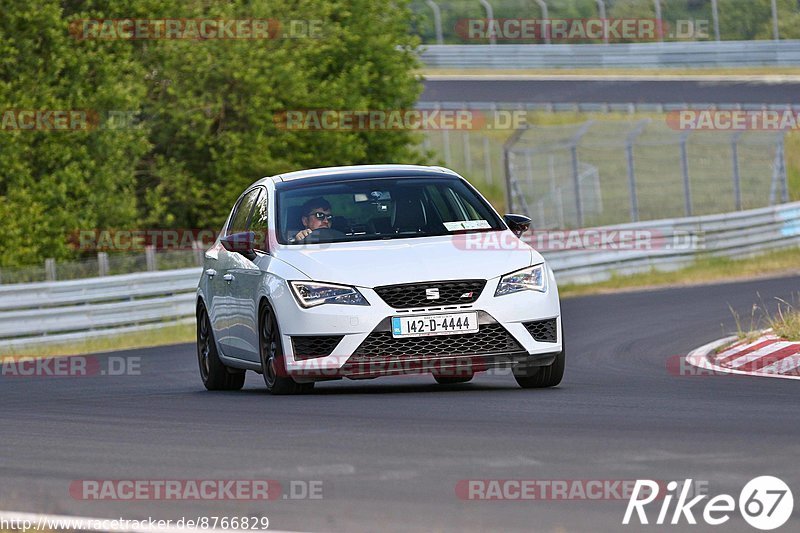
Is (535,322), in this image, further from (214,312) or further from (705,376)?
(214,312)

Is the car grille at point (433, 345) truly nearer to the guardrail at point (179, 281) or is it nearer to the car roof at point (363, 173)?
the car roof at point (363, 173)

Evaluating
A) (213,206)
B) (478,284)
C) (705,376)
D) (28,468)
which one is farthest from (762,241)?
(28,468)

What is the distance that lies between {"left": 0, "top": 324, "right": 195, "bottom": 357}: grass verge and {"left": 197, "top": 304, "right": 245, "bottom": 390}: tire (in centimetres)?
886

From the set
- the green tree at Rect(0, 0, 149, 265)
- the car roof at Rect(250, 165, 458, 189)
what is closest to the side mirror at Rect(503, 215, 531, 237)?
the car roof at Rect(250, 165, 458, 189)

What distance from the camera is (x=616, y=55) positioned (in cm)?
5262

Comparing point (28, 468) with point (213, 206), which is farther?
point (213, 206)

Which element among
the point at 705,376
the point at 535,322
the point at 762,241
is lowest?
the point at 762,241

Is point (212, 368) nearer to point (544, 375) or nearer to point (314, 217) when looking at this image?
point (314, 217)

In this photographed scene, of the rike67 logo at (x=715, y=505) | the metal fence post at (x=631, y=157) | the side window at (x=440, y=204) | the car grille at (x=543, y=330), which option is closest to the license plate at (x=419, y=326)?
the car grille at (x=543, y=330)

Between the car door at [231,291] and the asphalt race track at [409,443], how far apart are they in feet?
1.38

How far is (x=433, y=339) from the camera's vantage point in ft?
34.0

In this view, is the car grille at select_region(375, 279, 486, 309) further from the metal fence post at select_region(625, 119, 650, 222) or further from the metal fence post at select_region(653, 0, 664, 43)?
the metal fence post at select_region(653, 0, 664, 43)

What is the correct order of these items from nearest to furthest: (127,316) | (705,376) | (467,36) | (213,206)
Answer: (705,376), (127,316), (213,206), (467,36)

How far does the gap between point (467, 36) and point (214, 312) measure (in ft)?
135
